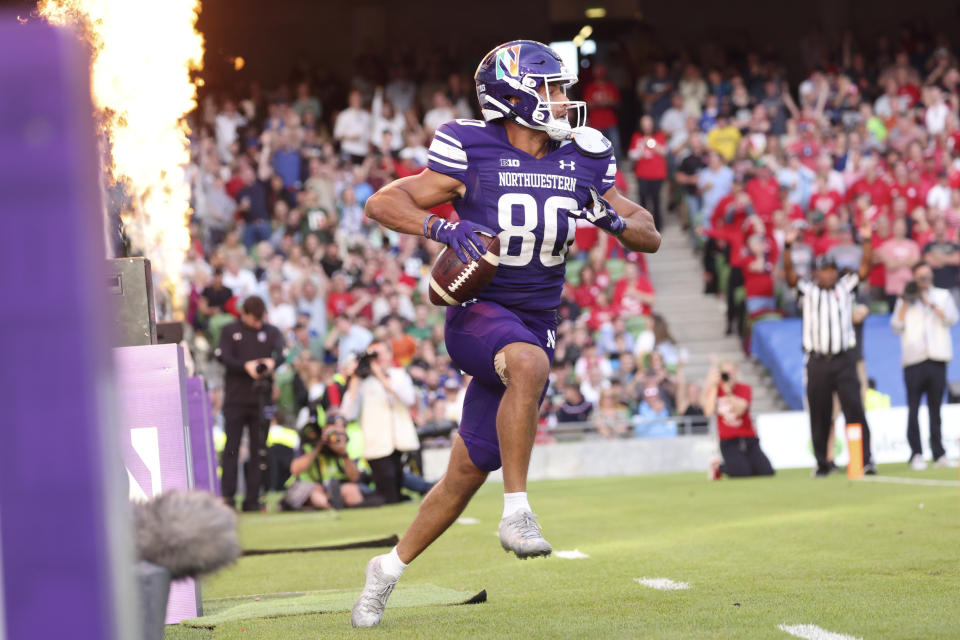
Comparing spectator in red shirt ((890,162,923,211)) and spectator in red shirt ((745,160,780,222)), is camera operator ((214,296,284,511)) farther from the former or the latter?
spectator in red shirt ((890,162,923,211))

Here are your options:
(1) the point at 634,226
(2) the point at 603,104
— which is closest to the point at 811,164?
(2) the point at 603,104

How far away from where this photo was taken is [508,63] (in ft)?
16.6

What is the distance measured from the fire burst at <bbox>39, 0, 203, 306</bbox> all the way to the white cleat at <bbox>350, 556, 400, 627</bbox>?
6.11 meters

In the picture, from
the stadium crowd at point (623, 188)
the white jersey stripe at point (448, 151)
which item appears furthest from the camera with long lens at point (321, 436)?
the white jersey stripe at point (448, 151)

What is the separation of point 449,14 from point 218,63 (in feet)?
16.0

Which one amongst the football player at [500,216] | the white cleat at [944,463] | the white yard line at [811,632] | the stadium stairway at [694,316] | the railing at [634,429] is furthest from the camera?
the stadium stairway at [694,316]

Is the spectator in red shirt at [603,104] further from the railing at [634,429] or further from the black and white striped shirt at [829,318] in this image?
the black and white striped shirt at [829,318]

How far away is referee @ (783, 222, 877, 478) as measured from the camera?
44.6 ft

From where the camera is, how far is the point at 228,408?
43.9ft

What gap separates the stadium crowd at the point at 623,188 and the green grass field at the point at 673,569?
4.90 metres

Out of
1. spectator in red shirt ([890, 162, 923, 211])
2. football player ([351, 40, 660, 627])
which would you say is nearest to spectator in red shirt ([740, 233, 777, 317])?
spectator in red shirt ([890, 162, 923, 211])

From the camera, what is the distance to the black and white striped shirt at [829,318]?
13.6 m

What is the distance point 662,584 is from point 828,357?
27.7 ft

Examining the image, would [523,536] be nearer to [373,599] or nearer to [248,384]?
[373,599]
